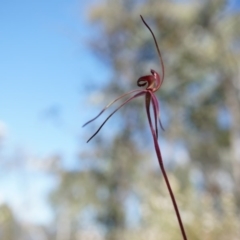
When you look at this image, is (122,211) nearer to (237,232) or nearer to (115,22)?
(115,22)

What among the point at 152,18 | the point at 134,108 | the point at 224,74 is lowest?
the point at 224,74

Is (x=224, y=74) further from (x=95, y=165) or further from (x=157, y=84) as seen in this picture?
(x=157, y=84)

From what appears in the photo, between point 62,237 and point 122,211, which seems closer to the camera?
point 122,211

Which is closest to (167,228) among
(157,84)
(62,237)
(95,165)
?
(157,84)

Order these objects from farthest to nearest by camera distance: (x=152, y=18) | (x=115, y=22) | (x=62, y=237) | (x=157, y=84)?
(x=62, y=237) < (x=115, y=22) < (x=152, y=18) < (x=157, y=84)

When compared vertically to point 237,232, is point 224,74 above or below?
above

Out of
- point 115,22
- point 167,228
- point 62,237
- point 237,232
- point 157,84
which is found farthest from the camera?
point 62,237
